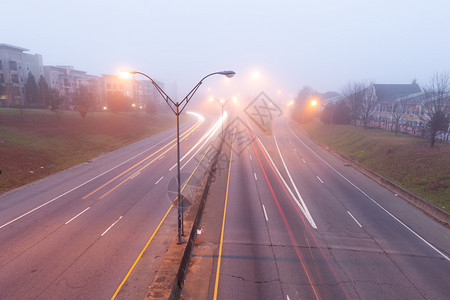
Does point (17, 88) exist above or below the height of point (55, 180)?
above

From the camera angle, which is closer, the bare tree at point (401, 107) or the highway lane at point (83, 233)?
the highway lane at point (83, 233)

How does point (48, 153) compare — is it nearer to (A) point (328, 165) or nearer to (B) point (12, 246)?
(B) point (12, 246)

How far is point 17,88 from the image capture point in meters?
69.6

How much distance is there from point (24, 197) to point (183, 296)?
65.9 feet

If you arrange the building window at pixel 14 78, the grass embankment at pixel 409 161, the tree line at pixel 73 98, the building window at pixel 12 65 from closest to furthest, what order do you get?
the grass embankment at pixel 409 161
the tree line at pixel 73 98
the building window at pixel 12 65
the building window at pixel 14 78

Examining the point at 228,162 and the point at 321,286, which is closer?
the point at 321,286

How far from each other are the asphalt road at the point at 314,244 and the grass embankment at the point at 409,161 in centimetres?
250

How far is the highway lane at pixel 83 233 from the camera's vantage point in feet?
38.6

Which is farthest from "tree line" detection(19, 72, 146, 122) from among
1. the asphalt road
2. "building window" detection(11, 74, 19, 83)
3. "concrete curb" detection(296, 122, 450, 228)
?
"concrete curb" detection(296, 122, 450, 228)

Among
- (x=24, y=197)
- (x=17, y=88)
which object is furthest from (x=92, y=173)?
(x=17, y=88)

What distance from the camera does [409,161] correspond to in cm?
2962

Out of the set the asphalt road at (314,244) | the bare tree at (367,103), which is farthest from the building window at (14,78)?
the bare tree at (367,103)

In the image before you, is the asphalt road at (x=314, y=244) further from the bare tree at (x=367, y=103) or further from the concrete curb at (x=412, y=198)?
the bare tree at (x=367, y=103)

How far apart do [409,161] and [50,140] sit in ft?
175
